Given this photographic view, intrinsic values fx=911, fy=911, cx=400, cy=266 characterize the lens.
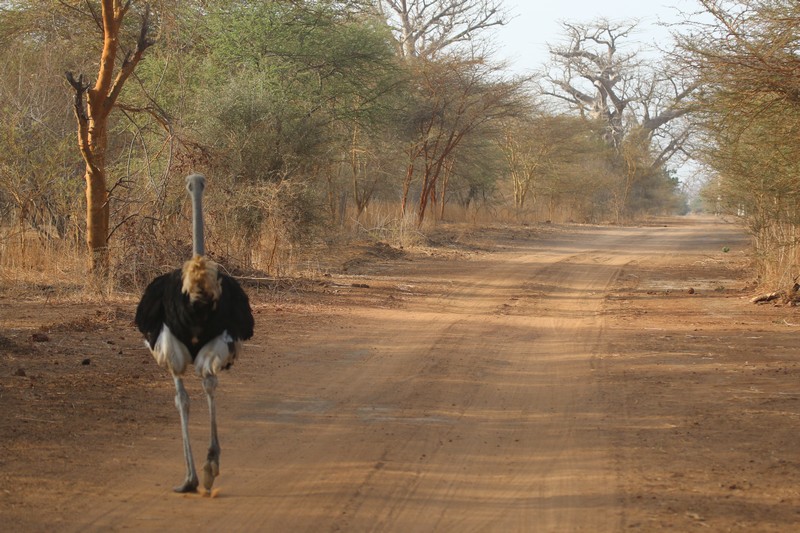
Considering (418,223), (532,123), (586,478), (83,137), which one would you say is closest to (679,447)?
(586,478)

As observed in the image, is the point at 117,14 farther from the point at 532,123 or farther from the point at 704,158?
the point at 532,123

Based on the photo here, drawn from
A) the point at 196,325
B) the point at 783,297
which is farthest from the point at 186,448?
the point at 783,297

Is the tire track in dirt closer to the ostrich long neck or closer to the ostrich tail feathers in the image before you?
the ostrich tail feathers

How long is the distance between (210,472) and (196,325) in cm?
76

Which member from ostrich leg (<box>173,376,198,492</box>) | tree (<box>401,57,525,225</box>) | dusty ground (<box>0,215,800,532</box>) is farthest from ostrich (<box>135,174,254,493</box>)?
tree (<box>401,57,525,225</box>)

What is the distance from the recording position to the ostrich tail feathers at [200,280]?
455 centimetres

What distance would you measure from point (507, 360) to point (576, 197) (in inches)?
1513

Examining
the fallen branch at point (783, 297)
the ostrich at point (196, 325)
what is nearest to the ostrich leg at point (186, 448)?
the ostrich at point (196, 325)

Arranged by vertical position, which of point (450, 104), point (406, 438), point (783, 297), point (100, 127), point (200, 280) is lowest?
point (406, 438)

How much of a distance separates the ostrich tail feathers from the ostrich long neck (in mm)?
183

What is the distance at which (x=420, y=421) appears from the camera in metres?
6.55

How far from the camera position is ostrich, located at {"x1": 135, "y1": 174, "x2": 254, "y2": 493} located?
463cm

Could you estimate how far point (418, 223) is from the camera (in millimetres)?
27109

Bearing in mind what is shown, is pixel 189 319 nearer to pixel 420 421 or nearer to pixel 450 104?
pixel 420 421
